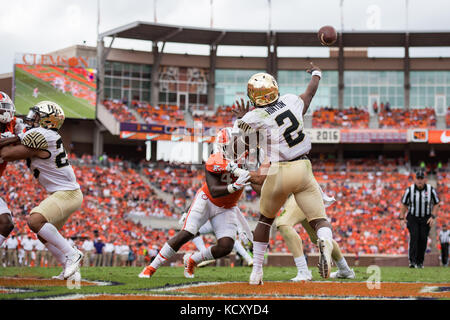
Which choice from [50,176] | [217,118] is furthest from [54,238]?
[217,118]

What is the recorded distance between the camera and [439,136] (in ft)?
113

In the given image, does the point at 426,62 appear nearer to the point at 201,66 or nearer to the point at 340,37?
the point at 340,37

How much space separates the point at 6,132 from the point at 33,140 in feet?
2.88

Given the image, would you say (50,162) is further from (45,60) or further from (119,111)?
(119,111)

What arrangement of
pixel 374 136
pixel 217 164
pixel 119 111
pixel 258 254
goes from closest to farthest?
pixel 258 254 → pixel 217 164 → pixel 374 136 → pixel 119 111

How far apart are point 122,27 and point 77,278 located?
29516mm

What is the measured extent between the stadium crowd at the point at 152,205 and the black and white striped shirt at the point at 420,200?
1020cm

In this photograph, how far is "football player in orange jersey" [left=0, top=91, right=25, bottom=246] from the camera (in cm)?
692

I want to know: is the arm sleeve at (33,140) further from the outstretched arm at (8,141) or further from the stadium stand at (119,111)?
the stadium stand at (119,111)

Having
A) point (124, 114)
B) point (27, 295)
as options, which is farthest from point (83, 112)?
point (27, 295)

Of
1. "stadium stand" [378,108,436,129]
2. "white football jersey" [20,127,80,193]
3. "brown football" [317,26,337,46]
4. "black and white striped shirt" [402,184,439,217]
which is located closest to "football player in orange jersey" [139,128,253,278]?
"white football jersey" [20,127,80,193]

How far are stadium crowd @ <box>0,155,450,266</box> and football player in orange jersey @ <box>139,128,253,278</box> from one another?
11.3m

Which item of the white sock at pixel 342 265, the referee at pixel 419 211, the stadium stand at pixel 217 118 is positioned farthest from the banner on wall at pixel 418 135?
the white sock at pixel 342 265

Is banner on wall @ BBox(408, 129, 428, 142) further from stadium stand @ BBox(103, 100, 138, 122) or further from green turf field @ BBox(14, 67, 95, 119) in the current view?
green turf field @ BBox(14, 67, 95, 119)
